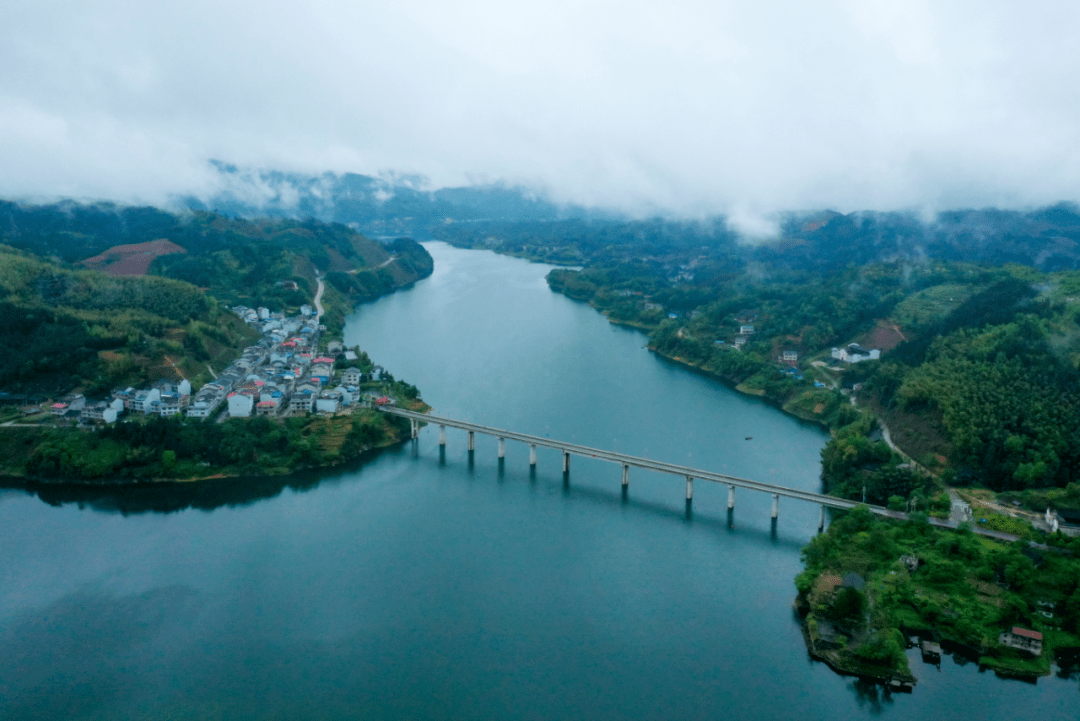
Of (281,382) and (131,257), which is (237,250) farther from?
(281,382)

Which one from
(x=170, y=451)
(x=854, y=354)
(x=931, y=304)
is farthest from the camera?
(x=931, y=304)

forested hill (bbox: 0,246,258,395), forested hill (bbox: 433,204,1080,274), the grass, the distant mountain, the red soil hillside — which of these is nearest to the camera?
forested hill (bbox: 0,246,258,395)

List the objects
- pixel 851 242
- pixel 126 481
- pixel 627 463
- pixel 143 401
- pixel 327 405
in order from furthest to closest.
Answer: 1. pixel 851 242
2. pixel 327 405
3. pixel 143 401
4. pixel 627 463
5. pixel 126 481

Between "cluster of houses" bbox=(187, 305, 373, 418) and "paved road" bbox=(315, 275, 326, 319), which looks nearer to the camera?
"cluster of houses" bbox=(187, 305, 373, 418)

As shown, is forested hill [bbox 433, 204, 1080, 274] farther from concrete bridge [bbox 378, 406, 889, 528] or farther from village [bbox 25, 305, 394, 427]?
village [bbox 25, 305, 394, 427]

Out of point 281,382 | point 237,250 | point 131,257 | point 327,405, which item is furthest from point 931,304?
point 131,257

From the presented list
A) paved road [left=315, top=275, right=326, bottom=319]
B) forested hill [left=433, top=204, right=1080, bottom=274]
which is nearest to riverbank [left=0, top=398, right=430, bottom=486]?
paved road [left=315, top=275, right=326, bottom=319]

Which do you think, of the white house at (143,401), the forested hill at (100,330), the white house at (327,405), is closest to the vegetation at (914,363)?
the white house at (327,405)
